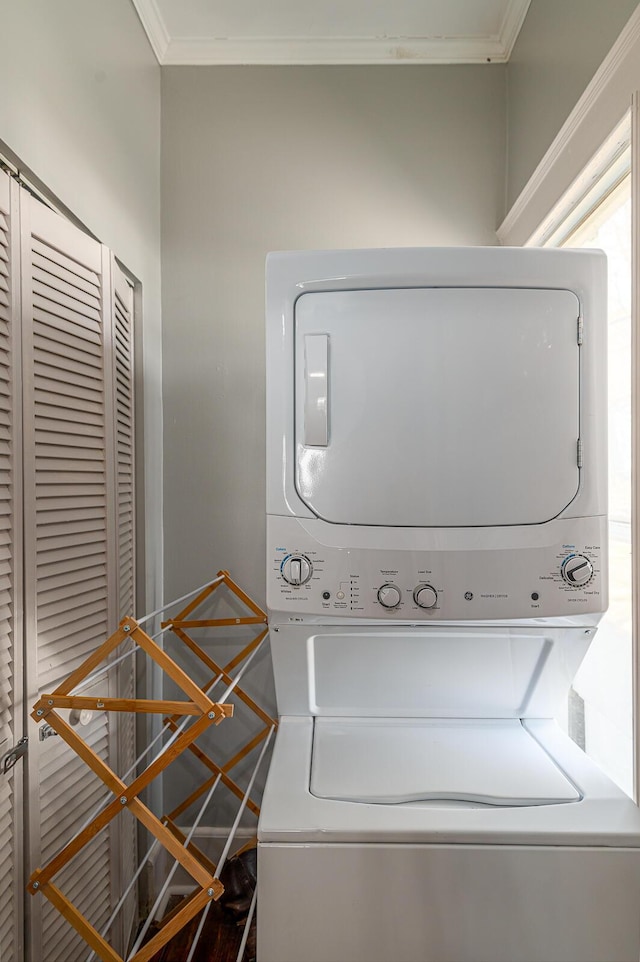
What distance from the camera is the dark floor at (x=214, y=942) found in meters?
1.81

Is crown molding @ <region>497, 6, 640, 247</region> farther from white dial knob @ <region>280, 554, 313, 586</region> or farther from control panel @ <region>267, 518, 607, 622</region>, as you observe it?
white dial knob @ <region>280, 554, 313, 586</region>

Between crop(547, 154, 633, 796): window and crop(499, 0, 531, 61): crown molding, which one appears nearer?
crop(547, 154, 633, 796): window

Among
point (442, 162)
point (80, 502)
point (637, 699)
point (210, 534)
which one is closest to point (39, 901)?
point (80, 502)

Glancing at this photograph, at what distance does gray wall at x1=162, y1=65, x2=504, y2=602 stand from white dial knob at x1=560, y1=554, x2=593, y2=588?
3.79 feet

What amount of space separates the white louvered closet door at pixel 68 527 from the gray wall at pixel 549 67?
1281 millimetres

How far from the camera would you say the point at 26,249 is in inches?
48.5

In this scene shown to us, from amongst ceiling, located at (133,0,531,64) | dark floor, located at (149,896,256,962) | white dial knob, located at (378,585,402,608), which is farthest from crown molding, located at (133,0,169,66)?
dark floor, located at (149,896,256,962)

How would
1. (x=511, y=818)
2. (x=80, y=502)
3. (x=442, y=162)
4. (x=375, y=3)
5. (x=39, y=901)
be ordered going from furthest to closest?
1. (x=442, y=162)
2. (x=375, y=3)
3. (x=80, y=502)
4. (x=39, y=901)
5. (x=511, y=818)

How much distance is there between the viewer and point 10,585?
3.85 feet

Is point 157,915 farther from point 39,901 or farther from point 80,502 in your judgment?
point 80,502

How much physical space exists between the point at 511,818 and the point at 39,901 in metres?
1.00

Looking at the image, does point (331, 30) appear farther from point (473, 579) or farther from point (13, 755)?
point (13, 755)

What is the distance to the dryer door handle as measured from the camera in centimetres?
127

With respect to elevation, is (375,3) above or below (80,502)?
above
